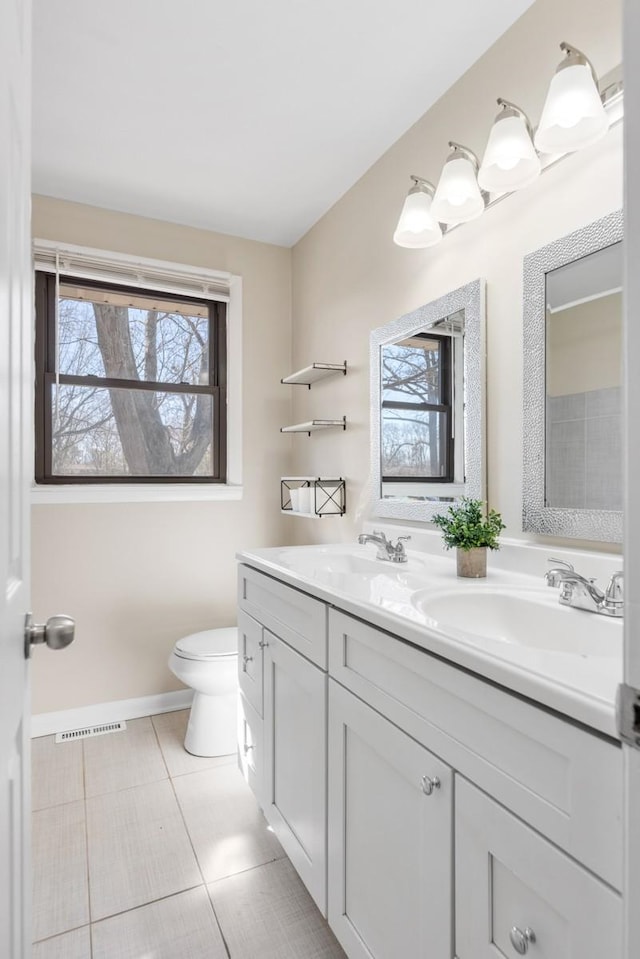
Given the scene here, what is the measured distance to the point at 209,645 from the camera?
7.41 feet

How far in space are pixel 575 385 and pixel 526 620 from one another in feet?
1.90

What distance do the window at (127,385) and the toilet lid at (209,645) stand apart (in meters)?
0.83

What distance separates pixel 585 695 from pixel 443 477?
3.78 feet

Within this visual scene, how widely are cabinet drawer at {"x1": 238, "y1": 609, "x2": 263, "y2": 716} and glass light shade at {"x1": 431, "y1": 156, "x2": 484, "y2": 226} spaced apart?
1423mm

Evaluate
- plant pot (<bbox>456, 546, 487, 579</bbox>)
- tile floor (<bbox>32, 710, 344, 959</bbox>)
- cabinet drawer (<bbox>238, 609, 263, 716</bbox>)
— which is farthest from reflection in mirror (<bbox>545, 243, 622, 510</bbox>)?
tile floor (<bbox>32, 710, 344, 959</bbox>)

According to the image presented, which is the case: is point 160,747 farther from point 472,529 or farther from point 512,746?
point 512,746

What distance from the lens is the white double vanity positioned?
0.63m

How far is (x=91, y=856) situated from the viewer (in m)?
1.64

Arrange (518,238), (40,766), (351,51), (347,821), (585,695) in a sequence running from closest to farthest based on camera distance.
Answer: (585,695) → (347,821) → (518,238) → (351,51) → (40,766)

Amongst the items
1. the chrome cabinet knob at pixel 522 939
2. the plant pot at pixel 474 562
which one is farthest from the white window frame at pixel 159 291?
the chrome cabinet knob at pixel 522 939

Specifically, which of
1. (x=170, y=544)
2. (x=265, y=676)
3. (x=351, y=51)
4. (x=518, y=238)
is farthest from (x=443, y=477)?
(x=170, y=544)

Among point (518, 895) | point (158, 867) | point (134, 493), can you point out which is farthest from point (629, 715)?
point (134, 493)

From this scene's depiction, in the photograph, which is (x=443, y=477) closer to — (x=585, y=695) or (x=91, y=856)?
(x=585, y=695)

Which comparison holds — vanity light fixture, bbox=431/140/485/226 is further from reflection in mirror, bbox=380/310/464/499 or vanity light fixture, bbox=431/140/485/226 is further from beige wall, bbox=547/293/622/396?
beige wall, bbox=547/293/622/396
